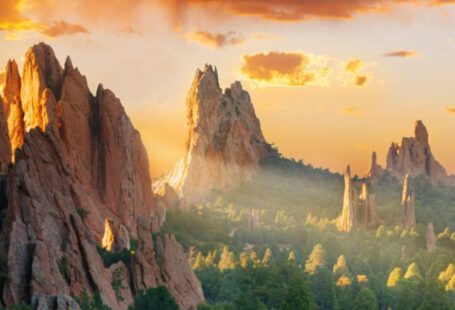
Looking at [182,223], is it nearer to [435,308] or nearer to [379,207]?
[379,207]

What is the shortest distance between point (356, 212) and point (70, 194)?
86.6m

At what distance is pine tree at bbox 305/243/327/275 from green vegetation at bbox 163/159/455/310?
0.24m

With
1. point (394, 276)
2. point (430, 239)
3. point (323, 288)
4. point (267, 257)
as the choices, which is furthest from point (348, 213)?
point (323, 288)

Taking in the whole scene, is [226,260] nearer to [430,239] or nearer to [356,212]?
[430,239]

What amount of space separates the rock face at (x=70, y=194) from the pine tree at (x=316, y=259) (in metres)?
19.9

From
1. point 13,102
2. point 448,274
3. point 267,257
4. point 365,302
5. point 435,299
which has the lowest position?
point 365,302

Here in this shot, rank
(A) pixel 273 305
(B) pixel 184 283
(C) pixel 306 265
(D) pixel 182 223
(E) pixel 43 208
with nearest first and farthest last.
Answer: (E) pixel 43 208, (B) pixel 184 283, (A) pixel 273 305, (C) pixel 306 265, (D) pixel 182 223

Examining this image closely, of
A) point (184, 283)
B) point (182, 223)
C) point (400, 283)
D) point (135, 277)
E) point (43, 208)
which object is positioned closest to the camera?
point (43, 208)

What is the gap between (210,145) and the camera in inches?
7451

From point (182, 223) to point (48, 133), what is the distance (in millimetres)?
64487

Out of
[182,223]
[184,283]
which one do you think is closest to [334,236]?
[182,223]

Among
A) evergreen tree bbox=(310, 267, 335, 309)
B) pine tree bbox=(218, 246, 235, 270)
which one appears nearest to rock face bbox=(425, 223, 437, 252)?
evergreen tree bbox=(310, 267, 335, 309)

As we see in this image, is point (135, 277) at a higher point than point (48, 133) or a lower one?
lower

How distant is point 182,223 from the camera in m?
145
